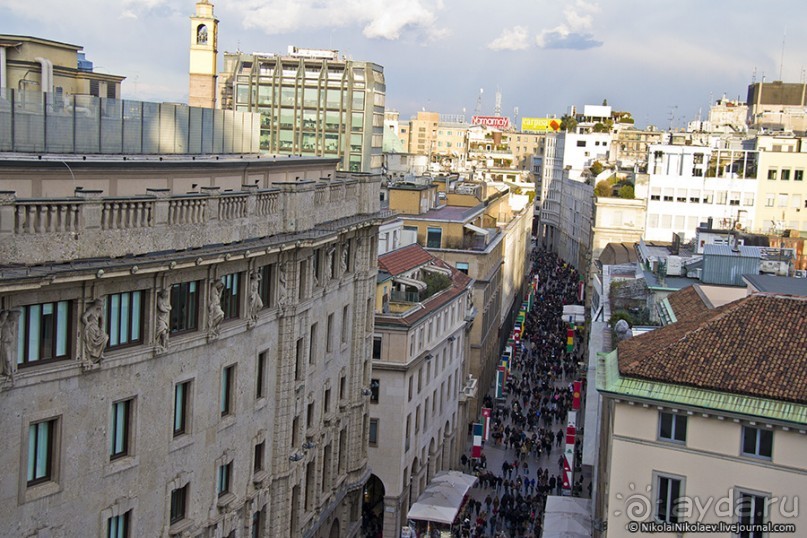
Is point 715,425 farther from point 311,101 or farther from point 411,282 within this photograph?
point 311,101

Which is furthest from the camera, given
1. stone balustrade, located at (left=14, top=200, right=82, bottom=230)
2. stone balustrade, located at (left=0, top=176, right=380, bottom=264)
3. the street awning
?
the street awning

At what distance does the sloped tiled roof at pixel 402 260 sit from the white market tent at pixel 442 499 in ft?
37.5

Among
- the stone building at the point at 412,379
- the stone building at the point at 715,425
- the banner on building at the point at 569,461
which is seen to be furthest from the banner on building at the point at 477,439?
the stone building at the point at 715,425

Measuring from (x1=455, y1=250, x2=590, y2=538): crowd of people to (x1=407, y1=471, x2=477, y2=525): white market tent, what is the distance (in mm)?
1717

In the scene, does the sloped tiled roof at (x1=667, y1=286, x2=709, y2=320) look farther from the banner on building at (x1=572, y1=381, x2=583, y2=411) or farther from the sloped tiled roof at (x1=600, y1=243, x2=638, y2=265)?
the sloped tiled roof at (x1=600, y1=243, x2=638, y2=265)

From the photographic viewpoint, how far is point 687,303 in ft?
130

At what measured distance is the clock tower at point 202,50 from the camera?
106312mm

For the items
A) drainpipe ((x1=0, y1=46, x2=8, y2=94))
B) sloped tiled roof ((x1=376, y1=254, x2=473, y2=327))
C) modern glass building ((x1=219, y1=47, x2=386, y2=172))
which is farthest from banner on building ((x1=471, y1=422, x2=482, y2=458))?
modern glass building ((x1=219, y1=47, x2=386, y2=172))

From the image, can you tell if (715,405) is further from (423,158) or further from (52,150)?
(423,158)

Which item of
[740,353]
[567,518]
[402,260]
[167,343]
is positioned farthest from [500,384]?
[167,343]

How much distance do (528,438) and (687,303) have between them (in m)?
29.0

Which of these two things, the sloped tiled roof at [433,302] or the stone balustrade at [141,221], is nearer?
the stone balustrade at [141,221]

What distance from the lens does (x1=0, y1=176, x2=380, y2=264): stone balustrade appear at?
20.8 metres

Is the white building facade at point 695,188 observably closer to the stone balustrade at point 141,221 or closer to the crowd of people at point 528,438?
the crowd of people at point 528,438
